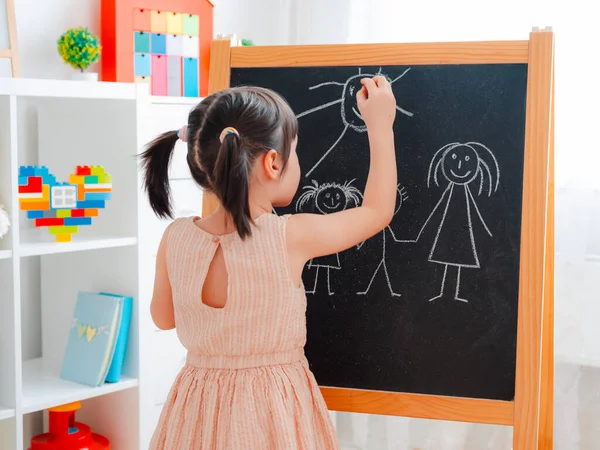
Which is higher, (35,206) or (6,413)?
(35,206)

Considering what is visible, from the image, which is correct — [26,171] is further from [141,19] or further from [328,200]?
[328,200]

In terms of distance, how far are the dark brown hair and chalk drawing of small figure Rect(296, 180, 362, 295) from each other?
25cm

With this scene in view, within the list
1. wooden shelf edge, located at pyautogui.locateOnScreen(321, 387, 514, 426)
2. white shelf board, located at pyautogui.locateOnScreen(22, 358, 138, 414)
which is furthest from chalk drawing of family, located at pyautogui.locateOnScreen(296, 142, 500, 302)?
white shelf board, located at pyautogui.locateOnScreen(22, 358, 138, 414)

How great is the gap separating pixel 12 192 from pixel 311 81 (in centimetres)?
84

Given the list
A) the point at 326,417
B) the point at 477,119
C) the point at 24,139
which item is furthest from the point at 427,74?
the point at 24,139

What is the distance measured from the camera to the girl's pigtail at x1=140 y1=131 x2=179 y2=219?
60.0 inches

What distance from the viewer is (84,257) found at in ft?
7.97

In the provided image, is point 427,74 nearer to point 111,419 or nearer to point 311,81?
point 311,81

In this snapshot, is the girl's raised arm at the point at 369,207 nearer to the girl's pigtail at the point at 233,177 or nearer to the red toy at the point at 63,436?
the girl's pigtail at the point at 233,177

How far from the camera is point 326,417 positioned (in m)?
1.53

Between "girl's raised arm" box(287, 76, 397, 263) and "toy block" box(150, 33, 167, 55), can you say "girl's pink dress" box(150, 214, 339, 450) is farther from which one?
"toy block" box(150, 33, 167, 55)

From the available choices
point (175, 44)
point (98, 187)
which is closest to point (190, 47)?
point (175, 44)

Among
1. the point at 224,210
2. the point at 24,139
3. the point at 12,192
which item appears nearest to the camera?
the point at 224,210

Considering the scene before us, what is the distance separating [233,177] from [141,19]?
1392mm
